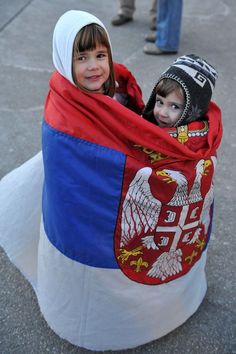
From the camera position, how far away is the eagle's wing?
5.42ft

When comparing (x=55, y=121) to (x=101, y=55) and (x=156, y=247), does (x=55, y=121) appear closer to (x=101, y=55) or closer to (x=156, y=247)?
(x=101, y=55)

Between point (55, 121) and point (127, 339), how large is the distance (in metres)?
0.96

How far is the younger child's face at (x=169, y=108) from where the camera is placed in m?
1.79

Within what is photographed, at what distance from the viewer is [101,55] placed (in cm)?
171

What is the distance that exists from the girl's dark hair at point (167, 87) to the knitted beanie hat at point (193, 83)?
0.05 feet

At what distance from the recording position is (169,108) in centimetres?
181

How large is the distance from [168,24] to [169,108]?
2.99 metres

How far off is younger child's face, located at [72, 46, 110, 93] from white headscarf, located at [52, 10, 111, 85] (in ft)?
0.09

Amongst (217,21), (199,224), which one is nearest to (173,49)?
(217,21)

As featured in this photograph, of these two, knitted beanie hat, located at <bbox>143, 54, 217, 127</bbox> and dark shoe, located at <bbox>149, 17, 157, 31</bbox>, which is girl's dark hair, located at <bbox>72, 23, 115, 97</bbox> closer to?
knitted beanie hat, located at <bbox>143, 54, 217, 127</bbox>

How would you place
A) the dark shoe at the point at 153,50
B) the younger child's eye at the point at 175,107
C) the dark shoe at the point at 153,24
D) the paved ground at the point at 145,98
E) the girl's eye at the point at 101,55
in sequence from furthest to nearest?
the dark shoe at the point at 153,24
the dark shoe at the point at 153,50
the paved ground at the point at 145,98
the younger child's eye at the point at 175,107
the girl's eye at the point at 101,55

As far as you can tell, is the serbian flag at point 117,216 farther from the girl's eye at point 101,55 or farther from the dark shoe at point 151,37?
the dark shoe at point 151,37

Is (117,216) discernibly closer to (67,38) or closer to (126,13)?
(67,38)

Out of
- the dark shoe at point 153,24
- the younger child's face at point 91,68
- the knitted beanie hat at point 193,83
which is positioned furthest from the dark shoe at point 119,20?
the younger child's face at point 91,68
